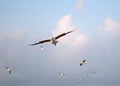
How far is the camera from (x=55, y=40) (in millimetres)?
91062

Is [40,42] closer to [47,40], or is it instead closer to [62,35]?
[47,40]

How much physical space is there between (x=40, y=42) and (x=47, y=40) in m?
3.10

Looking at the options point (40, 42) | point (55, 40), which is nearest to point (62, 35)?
point (55, 40)

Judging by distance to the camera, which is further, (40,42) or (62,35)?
(40,42)

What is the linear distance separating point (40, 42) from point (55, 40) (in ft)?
28.2

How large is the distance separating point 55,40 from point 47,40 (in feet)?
19.0

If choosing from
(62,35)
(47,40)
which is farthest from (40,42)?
(62,35)

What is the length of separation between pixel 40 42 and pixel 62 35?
10.3 metres

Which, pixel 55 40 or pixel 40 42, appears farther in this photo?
pixel 40 42

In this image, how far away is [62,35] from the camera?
91.4 m

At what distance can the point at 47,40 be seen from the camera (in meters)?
96.1

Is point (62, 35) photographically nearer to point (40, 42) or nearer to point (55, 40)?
point (55, 40)

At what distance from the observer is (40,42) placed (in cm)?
9756
